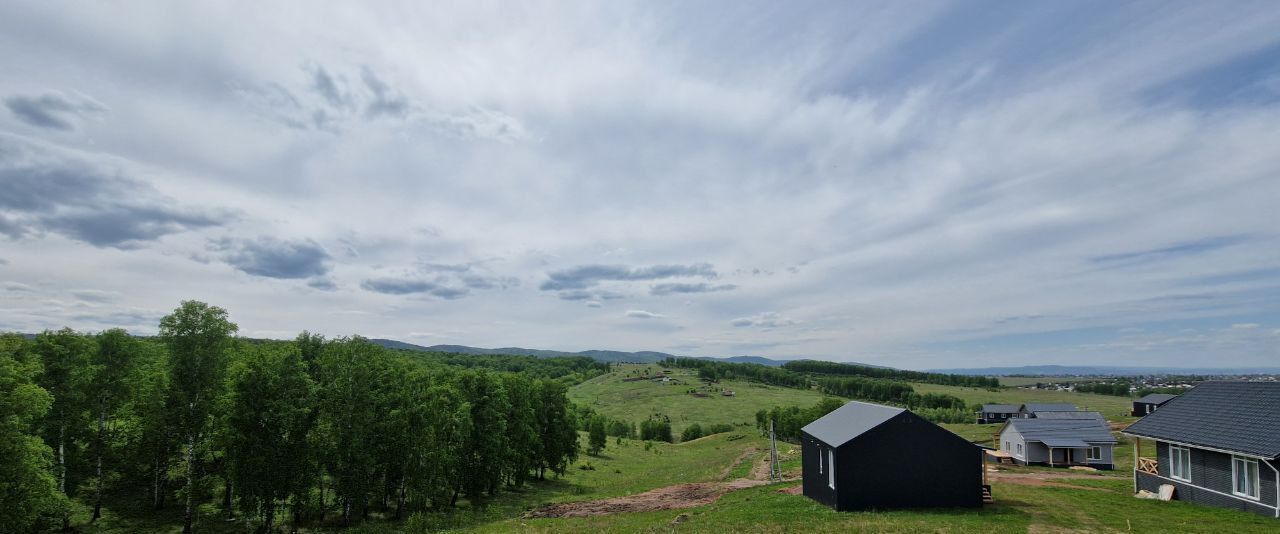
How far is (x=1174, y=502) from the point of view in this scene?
3253 centimetres

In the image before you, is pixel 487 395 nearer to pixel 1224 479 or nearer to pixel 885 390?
pixel 1224 479

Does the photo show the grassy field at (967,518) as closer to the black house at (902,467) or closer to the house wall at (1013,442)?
the black house at (902,467)

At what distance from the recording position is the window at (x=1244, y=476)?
28328mm

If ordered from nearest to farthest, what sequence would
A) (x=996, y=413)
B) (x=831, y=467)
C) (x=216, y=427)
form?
1. (x=831, y=467)
2. (x=216, y=427)
3. (x=996, y=413)

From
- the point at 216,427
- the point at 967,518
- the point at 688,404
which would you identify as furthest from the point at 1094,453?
the point at 688,404

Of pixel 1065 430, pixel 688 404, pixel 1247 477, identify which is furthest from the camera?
pixel 688 404

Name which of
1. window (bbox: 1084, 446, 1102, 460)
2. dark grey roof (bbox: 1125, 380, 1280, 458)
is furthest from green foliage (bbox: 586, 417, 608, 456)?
dark grey roof (bbox: 1125, 380, 1280, 458)

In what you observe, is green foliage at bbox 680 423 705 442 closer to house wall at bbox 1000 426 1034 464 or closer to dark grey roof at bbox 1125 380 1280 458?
house wall at bbox 1000 426 1034 464

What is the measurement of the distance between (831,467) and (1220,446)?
19.4 metres

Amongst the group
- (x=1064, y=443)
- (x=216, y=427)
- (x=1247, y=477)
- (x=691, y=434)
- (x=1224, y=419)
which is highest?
(x=1224, y=419)

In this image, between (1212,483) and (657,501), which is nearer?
(1212,483)

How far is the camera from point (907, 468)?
32.2 m

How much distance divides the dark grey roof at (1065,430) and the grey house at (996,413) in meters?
58.3

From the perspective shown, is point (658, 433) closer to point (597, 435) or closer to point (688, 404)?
point (597, 435)
